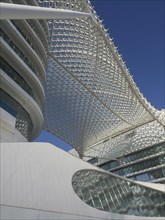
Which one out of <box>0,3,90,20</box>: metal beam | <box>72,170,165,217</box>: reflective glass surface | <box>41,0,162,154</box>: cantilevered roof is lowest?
<box>72,170,165,217</box>: reflective glass surface

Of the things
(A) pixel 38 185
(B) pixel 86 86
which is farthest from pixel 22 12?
(B) pixel 86 86

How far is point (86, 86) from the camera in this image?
143 feet

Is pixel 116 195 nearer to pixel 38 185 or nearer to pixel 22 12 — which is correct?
pixel 38 185

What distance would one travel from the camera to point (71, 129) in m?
52.7

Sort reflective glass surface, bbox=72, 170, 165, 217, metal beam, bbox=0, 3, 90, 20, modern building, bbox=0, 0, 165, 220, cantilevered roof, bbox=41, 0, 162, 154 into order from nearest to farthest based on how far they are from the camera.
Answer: metal beam, bbox=0, 3, 90, 20
modern building, bbox=0, 0, 165, 220
reflective glass surface, bbox=72, 170, 165, 217
cantilevered roof, bbox=41, 0, 162, 154

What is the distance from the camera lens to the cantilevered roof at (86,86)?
31.5m

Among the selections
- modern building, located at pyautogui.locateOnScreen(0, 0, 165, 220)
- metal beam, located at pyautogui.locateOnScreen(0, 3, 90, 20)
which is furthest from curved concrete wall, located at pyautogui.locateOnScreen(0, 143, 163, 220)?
metal beam, located at pyautogui.locateOnScreen(0, 3, 90, 20)

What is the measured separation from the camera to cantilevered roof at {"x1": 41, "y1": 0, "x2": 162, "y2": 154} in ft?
103

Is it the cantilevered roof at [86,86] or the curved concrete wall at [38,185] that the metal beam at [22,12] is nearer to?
the curved concrete wall at [38,185]

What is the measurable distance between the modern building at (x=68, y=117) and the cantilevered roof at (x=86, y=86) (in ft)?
0.47

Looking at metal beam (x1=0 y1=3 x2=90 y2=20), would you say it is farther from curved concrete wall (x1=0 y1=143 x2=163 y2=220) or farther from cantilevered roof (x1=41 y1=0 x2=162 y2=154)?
cantilevered roof (x1=41 y1=0 x2=162 y2=154)

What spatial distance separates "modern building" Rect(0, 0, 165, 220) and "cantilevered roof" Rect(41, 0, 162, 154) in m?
0.14

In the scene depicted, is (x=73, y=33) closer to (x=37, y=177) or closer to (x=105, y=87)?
(x=105, y=87)

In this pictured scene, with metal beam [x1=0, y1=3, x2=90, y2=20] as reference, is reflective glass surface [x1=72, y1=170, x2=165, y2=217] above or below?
below
